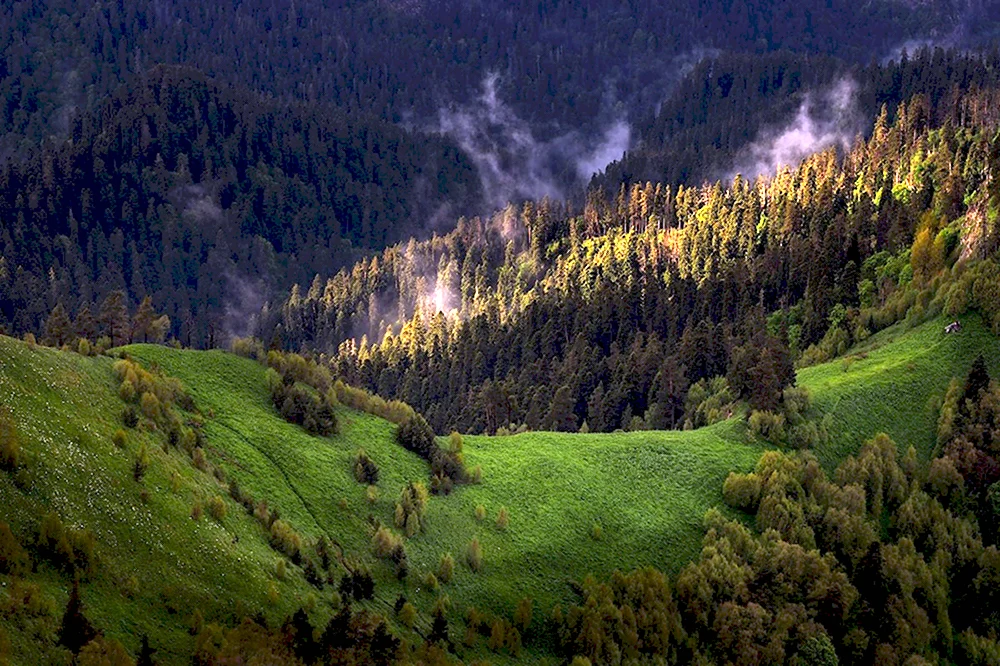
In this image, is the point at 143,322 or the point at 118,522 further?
the point at 143,322

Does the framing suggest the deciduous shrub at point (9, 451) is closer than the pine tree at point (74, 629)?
No

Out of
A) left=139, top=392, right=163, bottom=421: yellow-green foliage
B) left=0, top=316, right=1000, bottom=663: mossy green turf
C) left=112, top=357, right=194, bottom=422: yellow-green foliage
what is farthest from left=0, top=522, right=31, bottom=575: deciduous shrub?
left=112, top=357, right=194, bottom=422: yellow-green foliage

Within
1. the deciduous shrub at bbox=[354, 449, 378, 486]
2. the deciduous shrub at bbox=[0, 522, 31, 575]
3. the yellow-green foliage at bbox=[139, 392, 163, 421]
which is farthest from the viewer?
the deciduous shrub at bbox=[354, 449, 378, 486]

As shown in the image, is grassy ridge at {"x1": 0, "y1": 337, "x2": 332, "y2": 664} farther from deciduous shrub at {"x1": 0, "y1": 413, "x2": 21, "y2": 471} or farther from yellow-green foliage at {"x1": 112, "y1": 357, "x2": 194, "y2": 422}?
yellow-green foliage at {"x1": 112, "y1": 357, "x2": 194, "y2": 422}

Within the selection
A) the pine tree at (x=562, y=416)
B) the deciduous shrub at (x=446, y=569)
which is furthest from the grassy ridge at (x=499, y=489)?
the pine tree at (x=562, y=416)

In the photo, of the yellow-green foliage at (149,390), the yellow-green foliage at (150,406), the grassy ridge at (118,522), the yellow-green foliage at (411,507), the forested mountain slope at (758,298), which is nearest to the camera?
the grassy ridge at (118,522)

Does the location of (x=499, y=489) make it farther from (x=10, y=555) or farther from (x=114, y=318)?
(x=114, y=318)

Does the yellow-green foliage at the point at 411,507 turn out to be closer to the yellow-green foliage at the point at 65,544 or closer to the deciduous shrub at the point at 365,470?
the deciduous shrub at the point at 365,470

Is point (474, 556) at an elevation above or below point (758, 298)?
below

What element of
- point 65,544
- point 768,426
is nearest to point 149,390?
point 65,544
